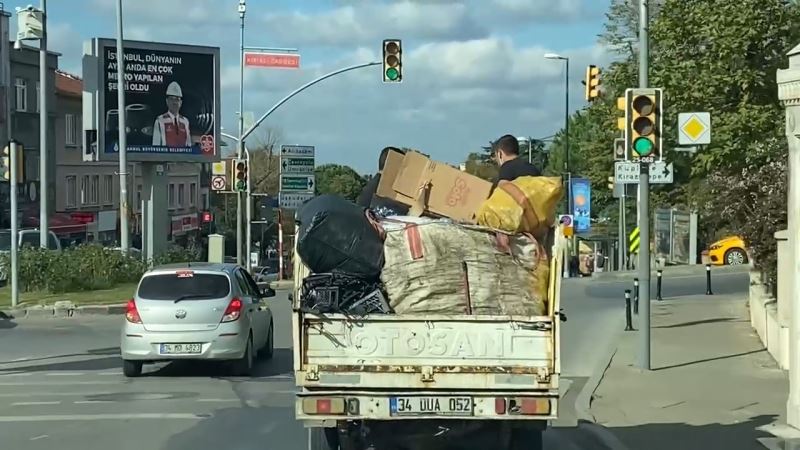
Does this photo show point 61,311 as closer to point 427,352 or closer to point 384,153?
point 384,153

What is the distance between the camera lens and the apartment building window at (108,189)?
67.7 metres

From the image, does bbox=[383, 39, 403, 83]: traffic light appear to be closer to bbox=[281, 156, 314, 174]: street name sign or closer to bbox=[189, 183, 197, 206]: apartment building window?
bbox=[281, 156, 314, 174]: street name sign

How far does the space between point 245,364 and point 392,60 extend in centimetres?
1259

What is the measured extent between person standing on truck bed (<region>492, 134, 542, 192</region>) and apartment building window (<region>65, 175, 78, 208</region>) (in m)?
56.0

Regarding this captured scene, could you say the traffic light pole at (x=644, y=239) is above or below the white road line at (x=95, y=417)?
above

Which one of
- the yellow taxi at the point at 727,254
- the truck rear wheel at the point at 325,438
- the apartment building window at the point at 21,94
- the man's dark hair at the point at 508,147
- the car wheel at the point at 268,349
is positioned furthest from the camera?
the apartment building window at the point at 21,94

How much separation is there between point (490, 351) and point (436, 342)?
1.26 feet

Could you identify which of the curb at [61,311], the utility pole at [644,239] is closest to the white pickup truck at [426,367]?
the utility pole at [644,239]

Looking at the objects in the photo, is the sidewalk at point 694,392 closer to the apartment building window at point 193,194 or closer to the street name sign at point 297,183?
the street name sign at point 297,183

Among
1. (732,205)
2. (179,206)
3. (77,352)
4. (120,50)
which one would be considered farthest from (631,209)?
(77,352)

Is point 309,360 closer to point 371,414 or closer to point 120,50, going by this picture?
point 371,414

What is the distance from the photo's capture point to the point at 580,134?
77.8 metres

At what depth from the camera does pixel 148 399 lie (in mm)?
13430

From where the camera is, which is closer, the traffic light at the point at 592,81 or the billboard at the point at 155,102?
the traffic light at the point at 592,81
